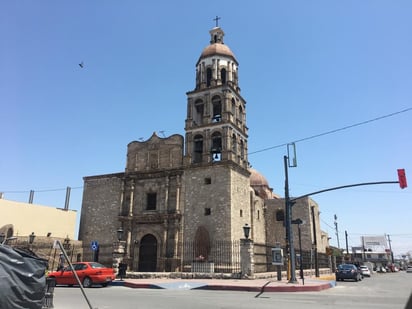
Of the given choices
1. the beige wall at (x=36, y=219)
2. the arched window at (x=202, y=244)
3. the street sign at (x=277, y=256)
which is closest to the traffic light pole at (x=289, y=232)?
the street sign at (x=277, y=256)

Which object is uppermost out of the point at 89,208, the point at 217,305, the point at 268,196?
the point at 268,196

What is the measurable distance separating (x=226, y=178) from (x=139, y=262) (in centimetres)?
1019

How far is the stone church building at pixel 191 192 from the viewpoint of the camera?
1062 inches

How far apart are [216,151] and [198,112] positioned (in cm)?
497

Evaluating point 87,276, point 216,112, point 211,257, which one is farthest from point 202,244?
point 216,112

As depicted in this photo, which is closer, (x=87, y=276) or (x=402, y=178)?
(x=402, y=178)

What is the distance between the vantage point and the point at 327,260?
37312 millimetres

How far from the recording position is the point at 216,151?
29.9 metres

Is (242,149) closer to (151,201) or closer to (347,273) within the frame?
(151,201)

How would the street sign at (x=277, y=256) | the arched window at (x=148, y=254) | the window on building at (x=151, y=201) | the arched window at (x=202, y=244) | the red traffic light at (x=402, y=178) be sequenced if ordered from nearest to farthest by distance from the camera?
the red traffic light at (x=402, y=178) → the street sign at (x=277, y=256) → the arched window at (x=202, y=244) → the arched window at (x=148, y=254) → the window on building at (x=151, y=201)

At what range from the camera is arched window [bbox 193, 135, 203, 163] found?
99.8 feet

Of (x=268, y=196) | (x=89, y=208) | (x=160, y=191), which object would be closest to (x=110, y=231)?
(x=89, y=208)

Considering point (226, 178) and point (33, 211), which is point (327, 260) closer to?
point (226, 178)

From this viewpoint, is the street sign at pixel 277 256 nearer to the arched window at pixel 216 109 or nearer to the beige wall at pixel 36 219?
the arched window at pixel 216 109
